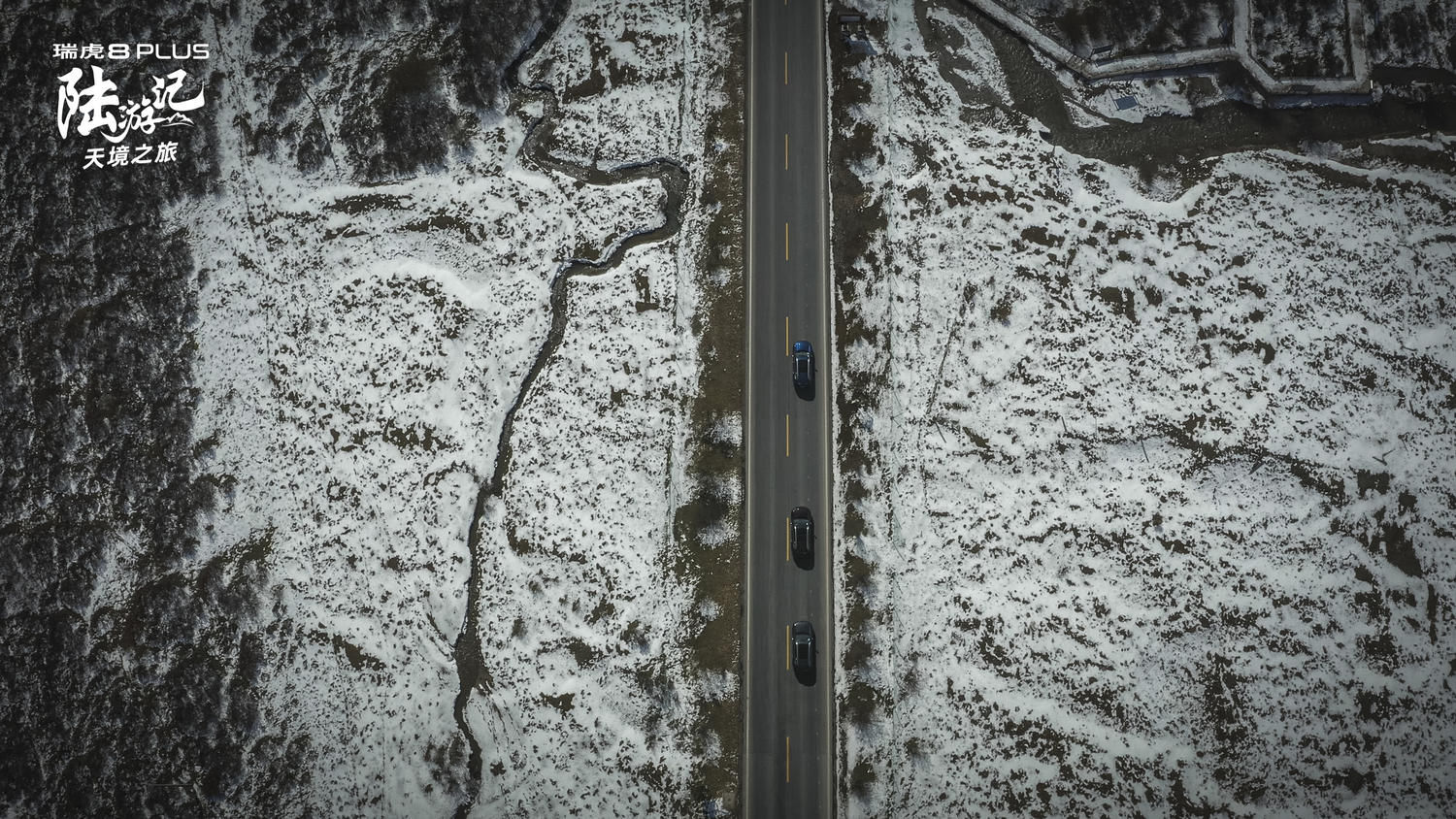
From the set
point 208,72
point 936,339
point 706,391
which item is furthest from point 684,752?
point 208,72

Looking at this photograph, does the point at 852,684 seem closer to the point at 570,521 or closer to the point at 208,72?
the point at 570,521

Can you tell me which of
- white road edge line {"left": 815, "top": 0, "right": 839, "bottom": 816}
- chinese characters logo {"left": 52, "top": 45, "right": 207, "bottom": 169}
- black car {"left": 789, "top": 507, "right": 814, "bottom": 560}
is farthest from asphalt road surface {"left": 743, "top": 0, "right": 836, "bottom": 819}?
chinese characters logo {"left": 52, "top": 45, "right": 207, "bottom": 169}

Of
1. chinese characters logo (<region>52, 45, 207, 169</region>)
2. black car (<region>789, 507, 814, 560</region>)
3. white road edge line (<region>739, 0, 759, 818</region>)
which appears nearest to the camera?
white road edge line (<region>739, 0, 759, 818</region>)

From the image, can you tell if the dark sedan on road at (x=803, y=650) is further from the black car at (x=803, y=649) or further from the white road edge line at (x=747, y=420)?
the white road edge line at (x=747, y=420)

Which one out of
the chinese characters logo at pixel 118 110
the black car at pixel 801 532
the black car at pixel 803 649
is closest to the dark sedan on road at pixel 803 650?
the black car at pixel 803 649

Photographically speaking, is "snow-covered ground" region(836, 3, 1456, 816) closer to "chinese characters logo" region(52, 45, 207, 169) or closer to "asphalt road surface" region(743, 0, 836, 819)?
"asphalt road surface" region(743, 0, 836, 819)

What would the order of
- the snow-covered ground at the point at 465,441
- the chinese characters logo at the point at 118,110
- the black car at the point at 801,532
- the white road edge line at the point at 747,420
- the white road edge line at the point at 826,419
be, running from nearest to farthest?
the white road edge line at the point at 826,419 < the white road edge line at the point at 747,420 < the snow-covered ground at the point at 465,441 < the black car at the point at 801,532 < the chinese characters logo at the point at 118,110
